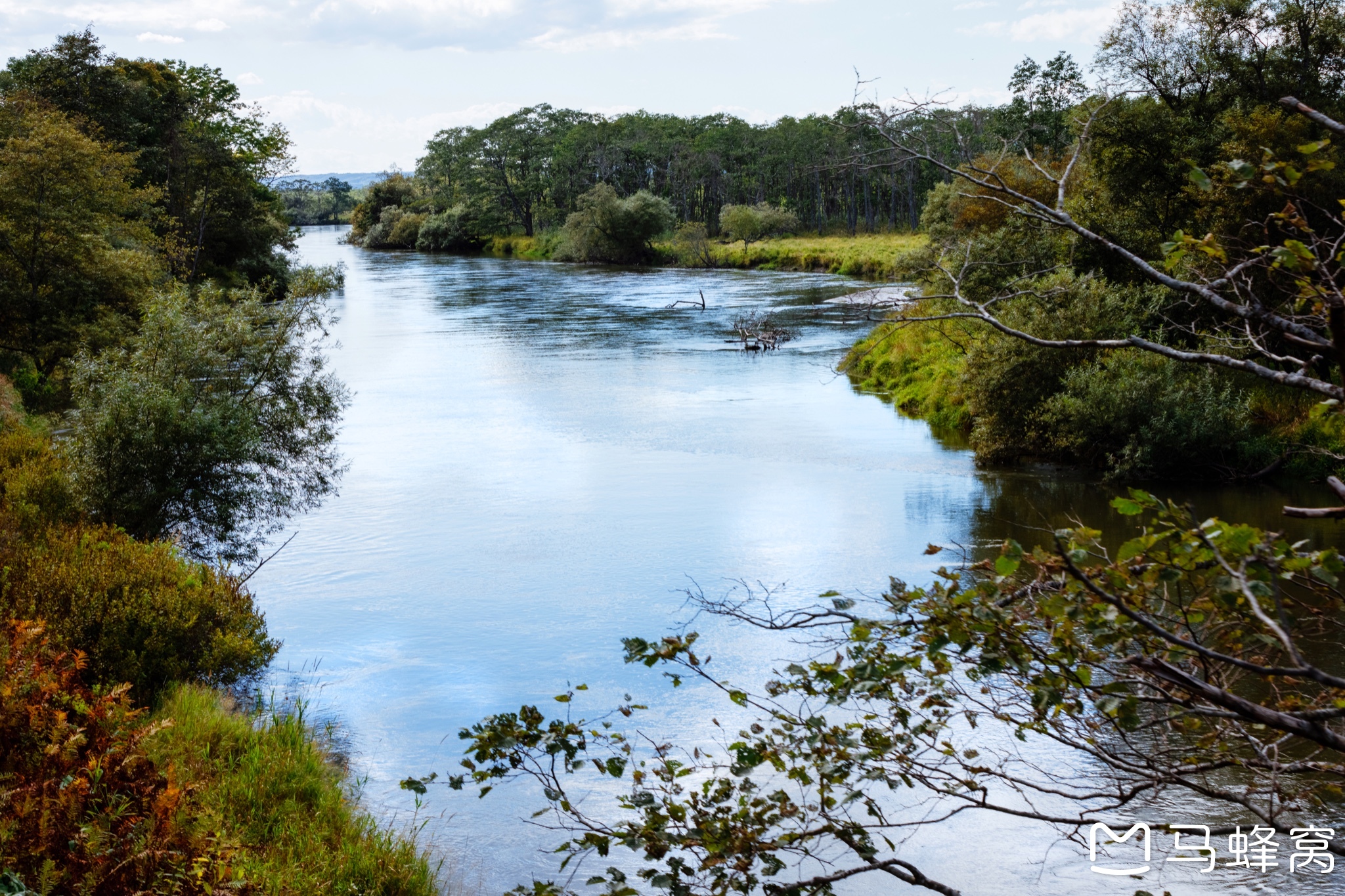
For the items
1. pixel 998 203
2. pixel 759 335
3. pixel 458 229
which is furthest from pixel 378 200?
pixel 998 203

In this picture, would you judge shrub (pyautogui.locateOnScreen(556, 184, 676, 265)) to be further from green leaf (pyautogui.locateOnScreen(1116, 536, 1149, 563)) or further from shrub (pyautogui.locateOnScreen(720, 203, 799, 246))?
green leaf (pyautogui.locateOnScreen(1116, 536, 1149, 563))

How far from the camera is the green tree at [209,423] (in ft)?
40.2

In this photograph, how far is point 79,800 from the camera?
4566mm

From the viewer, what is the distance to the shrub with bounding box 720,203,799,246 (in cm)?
6944

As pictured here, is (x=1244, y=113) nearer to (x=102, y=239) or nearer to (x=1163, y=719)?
(x=1163, y=719)

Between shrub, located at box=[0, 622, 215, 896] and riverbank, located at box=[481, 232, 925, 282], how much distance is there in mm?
45473

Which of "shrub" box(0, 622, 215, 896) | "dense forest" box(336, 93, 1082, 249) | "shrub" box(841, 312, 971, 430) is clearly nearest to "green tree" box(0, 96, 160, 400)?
"shrub" box(841, 312, 971, 430)

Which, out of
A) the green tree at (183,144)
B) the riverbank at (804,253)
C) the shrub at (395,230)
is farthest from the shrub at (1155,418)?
the shrub at (395,230)

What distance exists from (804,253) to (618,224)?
12093 millimetres

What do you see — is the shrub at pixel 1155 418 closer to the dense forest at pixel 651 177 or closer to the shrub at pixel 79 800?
the shrub at pixel 79 800

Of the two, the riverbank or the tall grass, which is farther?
the riverbank

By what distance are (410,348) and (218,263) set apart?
1357 cm

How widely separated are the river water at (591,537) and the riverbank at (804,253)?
23.9 meters

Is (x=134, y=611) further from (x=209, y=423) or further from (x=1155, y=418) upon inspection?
(x=1155, y=418)
